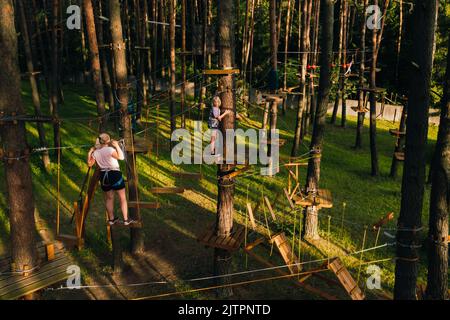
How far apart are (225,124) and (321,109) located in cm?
413

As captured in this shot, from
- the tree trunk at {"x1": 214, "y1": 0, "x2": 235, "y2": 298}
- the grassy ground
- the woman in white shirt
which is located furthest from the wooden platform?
the woman in white shirt

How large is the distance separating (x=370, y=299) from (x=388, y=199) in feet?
23.6

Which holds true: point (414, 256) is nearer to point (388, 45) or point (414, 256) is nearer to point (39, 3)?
point (388, 45)

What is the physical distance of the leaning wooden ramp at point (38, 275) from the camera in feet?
20.6

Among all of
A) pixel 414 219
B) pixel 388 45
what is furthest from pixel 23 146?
pixel 388 45

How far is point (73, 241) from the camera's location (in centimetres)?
837

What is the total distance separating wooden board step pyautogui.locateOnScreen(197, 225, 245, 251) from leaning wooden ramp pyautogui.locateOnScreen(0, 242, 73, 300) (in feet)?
10.3

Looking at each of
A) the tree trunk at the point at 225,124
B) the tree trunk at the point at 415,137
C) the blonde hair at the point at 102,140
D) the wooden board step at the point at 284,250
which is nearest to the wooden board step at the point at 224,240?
the tree trunk at the point at 225,124

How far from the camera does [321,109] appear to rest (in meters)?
12.1

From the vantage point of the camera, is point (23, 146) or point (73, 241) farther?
point (73, 241)

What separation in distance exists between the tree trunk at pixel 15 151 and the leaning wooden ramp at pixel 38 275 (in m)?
0.16

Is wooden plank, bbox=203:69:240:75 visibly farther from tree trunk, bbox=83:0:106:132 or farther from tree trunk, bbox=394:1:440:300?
tree trunk, bbox=83:0:106:132

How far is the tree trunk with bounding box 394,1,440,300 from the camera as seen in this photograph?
6.96m

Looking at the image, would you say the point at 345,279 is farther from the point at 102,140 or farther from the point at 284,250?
the point at 102,140
